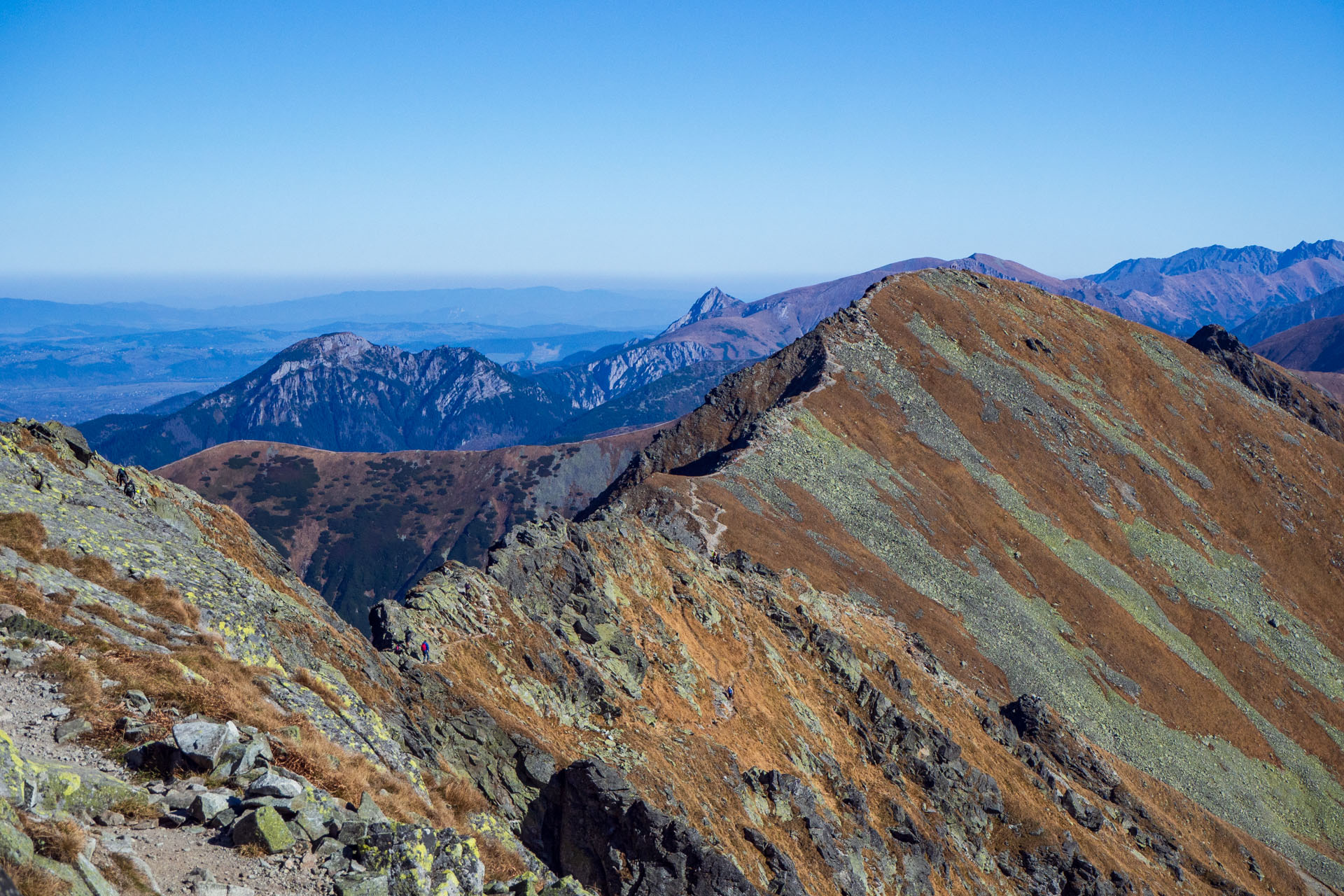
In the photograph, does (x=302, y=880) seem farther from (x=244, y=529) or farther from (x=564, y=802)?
(x=244, y=529)

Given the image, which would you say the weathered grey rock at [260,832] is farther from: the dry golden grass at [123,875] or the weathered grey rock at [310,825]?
the dry golden grass at [123,875]

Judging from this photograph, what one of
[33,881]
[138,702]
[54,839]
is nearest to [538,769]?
[138,702]

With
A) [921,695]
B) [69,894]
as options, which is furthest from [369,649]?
[921,695]

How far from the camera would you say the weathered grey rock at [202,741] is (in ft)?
54.8

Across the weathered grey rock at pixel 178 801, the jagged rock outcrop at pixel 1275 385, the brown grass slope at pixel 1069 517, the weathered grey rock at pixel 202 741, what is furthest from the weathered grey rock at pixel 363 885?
the jagged rock outcrop at pixel 1275 385

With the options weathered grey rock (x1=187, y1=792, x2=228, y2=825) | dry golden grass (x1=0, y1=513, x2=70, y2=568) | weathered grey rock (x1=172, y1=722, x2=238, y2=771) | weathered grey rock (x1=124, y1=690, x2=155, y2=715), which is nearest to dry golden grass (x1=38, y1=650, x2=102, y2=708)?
weathered grey rock (x1=124, y1=690, x2=155, y2=715)

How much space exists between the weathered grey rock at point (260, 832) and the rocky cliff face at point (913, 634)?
87cm

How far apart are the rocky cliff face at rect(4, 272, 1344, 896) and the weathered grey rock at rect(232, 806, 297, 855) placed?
873 mm

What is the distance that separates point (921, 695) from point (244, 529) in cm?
4782

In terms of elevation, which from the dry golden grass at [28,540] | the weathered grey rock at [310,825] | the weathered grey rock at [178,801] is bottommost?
the weathered grey rock at [310,825]

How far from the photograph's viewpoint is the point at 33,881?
11453 mm

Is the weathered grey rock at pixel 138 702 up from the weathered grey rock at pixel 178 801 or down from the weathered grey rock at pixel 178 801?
up

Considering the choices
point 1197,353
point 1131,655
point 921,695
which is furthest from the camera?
point 1197,353

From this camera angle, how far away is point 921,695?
62562 millimetres
